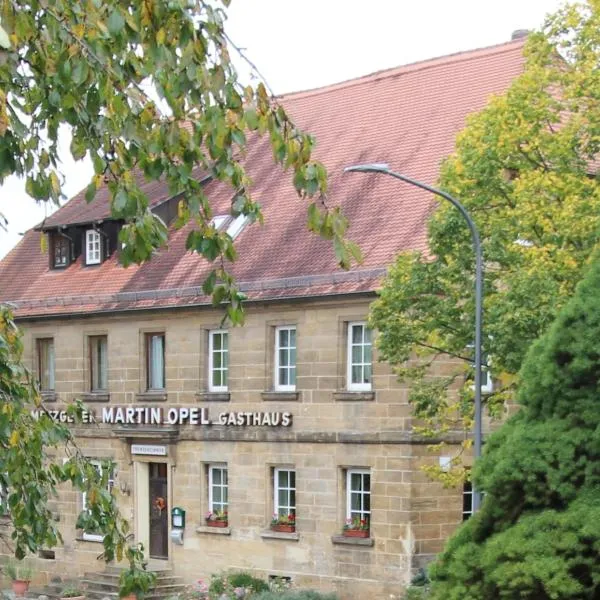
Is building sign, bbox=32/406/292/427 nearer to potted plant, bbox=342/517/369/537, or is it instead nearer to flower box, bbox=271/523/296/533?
flower box, bbox=271/523/296/533

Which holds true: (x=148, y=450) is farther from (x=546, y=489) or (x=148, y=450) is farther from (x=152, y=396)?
(x=546, y=489)

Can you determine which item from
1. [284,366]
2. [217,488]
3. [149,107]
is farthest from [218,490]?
[149,107]

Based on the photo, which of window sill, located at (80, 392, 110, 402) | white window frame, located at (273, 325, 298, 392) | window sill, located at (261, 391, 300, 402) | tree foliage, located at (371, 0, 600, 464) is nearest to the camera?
tree foliage, located at (371, 0, 600, 464)

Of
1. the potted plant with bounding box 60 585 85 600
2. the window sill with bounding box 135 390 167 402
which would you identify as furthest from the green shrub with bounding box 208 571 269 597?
the window sill with bounding box 135 390 167 402

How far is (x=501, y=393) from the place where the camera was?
25.8 metres

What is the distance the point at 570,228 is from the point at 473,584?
13.6m

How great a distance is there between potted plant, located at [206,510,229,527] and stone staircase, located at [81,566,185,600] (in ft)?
4.90

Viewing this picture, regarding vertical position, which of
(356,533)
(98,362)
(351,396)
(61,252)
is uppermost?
(61,252)

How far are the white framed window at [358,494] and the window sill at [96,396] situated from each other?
8256mm

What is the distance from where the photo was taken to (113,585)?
37844 mm

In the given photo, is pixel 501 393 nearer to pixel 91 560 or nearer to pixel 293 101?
pixel 91 560

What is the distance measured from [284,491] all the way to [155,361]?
542 cm

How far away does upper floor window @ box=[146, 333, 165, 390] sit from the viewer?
129 feet

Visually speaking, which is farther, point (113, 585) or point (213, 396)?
point (113, 585)
